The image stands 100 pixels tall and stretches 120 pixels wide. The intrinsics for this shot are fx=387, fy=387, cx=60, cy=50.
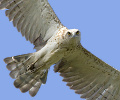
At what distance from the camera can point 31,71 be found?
11367mm

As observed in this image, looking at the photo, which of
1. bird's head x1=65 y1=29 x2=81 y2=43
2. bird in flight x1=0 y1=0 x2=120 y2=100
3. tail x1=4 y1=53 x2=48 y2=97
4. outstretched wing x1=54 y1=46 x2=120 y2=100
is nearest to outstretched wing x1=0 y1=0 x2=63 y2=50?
bird in flight x1=0 y1=0 x2=120 y2=100

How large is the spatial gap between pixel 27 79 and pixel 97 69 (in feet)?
7.52

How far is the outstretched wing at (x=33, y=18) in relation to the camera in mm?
11164

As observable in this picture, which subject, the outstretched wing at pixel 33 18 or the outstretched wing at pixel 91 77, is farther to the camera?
the outstretched wing at pixel 91 77

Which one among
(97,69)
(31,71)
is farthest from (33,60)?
(97,69)

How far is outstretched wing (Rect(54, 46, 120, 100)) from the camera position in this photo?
39.3ft

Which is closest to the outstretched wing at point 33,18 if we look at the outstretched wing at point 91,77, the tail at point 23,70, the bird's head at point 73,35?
the tail at point 23,70

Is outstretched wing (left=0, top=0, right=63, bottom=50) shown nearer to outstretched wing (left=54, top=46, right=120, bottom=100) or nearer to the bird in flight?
the bird in flight

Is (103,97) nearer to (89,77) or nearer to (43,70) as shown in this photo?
(89,77)

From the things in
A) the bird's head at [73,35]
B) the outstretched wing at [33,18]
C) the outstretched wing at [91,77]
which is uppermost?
the outstretched wing at [33,18]

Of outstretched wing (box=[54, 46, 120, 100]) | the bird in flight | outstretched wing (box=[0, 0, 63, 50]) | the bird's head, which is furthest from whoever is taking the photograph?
outstretched wing (box=[54, 46, 120, 100])

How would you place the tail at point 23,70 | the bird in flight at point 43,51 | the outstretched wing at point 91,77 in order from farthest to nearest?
the outstretched wing at point 91,77
the tail at point 23,70
the bird in flight at point 43,51

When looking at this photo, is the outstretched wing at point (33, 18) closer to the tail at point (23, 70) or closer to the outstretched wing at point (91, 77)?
the tail at point (23, 70)

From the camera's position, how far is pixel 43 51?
11.1m
